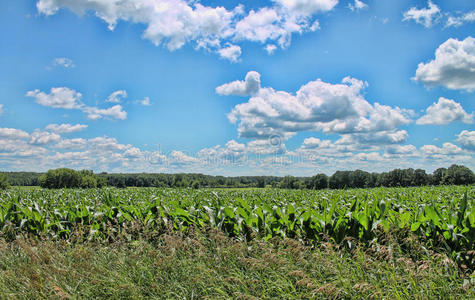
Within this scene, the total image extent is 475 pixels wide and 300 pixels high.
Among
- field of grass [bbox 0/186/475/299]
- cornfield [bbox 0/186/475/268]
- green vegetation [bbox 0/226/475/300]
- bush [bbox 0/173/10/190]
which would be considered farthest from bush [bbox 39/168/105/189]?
green vegetation [bbox 0/226/475/300]

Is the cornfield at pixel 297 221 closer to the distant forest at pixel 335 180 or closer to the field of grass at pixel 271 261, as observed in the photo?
the field of grass at pixel 271 261

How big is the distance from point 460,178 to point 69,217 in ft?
283

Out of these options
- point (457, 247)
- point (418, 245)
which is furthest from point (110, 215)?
point (457, 247)

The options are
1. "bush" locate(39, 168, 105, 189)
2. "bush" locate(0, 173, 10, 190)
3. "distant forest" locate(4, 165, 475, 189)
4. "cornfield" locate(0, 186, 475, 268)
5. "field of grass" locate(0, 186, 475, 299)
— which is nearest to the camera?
"field of grass" locate(0, 186, 475, 299)

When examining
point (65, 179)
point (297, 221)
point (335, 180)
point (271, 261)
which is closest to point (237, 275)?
point (271, 261)

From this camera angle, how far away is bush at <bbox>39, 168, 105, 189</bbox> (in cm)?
7444

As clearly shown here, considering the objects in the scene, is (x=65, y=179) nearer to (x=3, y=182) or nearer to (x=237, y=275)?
(x=3, y=182)

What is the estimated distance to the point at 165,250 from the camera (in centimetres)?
470

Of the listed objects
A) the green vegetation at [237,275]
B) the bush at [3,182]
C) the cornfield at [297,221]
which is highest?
the cornfield at [297,221]

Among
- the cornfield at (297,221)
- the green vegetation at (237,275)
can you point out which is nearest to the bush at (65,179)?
the cornfield at (297,221)

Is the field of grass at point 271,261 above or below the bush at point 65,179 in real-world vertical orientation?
above

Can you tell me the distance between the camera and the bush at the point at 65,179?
7444 cm

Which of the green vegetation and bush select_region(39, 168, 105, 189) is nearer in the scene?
the green vegetation

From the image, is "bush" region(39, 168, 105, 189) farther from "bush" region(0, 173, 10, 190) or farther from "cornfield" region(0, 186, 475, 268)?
"cornfield" region(0, 186, 475, 268)
